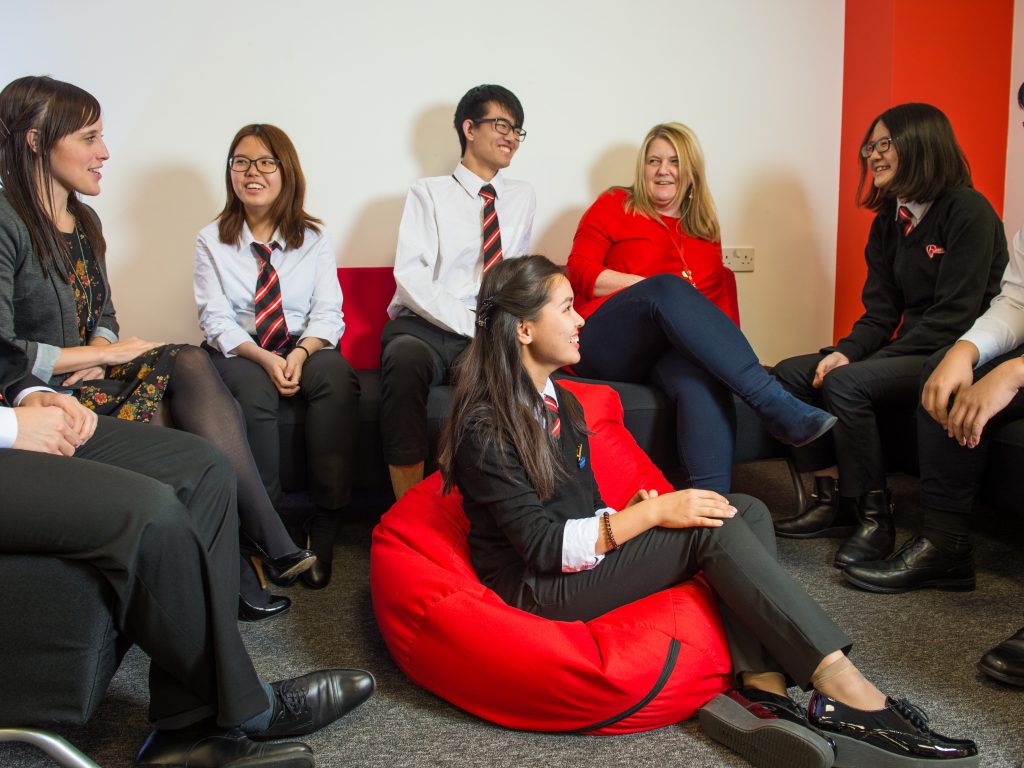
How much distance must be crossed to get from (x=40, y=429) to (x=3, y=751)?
58 cm

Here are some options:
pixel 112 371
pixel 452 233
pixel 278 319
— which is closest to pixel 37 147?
pixel 112 371

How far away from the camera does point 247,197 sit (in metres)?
2.66

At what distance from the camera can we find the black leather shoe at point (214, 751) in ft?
Result: 4.64

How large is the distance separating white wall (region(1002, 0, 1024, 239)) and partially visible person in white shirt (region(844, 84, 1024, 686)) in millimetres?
1392

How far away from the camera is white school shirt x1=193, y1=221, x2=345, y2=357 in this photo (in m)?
2.65

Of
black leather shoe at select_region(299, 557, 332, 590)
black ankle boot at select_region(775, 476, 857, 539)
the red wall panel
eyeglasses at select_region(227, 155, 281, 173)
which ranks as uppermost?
the red wall panel

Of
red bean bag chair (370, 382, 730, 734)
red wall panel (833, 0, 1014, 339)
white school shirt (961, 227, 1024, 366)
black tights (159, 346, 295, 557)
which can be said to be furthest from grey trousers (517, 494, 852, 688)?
red wall panel (833, 0, 1014, 339)

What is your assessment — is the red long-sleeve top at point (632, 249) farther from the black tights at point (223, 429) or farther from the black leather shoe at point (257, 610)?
the black leather shoe at point (257, 610)

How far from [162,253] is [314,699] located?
2.01 meters

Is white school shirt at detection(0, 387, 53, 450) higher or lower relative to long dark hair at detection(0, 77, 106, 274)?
lower

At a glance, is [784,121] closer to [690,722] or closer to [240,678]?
[690,722]

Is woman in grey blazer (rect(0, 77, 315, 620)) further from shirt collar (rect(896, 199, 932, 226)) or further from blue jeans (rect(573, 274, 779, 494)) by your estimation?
shirt collar (rect(896, 199, 932, 226))

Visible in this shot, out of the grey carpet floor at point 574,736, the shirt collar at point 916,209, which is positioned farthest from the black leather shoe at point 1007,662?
the shirt collar at point 916,209

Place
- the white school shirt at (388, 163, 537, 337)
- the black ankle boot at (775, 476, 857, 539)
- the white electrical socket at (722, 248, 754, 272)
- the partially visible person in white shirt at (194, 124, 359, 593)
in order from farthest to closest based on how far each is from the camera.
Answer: the white electrical socket at (722, 248, 754, 272) → the white school shirt at (388, 163, 537, 337) → the black ankle boot at (775, 476, 857, 539) → the partially visible person in white shirt at (194, 124, 359, 593)
